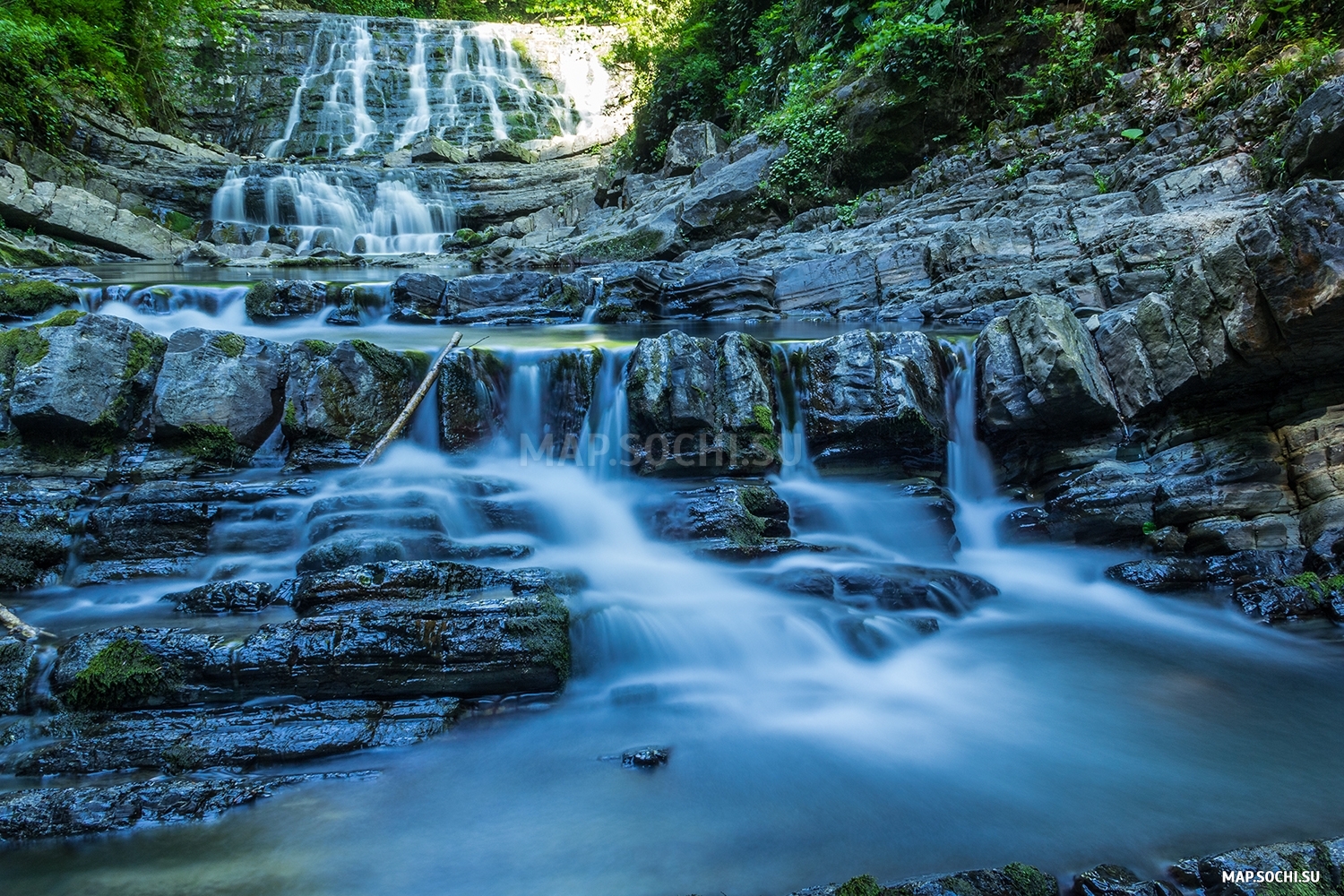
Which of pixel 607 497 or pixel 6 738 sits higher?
pixel 607 497

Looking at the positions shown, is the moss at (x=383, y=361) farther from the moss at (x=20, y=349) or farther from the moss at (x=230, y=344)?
the moss at (x=20, y=349)

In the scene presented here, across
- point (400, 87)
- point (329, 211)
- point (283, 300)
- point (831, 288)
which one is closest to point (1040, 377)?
point (831, 288)

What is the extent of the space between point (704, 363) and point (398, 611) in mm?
3457

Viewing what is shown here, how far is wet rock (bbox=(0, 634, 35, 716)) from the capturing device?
3.26 meters

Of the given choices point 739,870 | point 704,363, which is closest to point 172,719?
point 739,870

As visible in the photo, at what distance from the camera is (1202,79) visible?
31.7 feet

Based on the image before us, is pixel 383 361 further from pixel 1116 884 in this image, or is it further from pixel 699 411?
pixel 1116 884

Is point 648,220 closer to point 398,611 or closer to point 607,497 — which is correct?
point 607,497

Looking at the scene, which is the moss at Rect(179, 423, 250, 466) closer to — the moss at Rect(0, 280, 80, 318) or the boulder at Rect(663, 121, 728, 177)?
the moss at Rect(0, 280, 80, 318)

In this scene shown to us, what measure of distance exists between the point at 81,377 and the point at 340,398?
184 cm

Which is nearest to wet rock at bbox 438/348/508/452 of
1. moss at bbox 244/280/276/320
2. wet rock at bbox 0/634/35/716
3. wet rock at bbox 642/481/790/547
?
wet rock at bbox 642/481/790/547

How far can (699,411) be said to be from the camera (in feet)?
19.3

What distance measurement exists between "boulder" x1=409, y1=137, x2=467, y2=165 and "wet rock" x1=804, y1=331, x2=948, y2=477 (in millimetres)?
18456

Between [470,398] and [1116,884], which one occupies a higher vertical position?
[470,398]
